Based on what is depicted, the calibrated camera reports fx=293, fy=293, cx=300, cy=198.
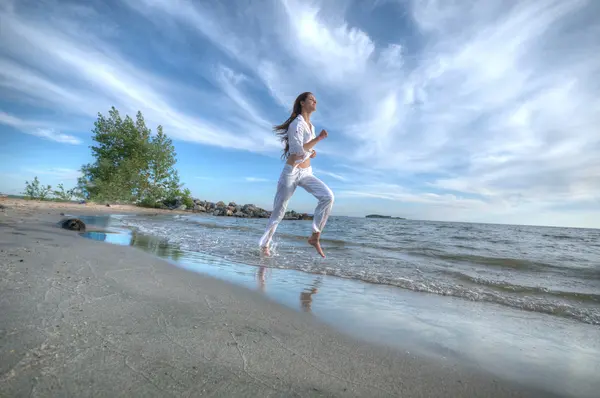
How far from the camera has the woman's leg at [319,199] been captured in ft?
17.3

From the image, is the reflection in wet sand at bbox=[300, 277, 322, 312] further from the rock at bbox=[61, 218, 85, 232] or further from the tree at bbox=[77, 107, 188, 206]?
the tree at bbox=[77, 107, 188, 206]

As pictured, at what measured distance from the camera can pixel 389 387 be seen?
124cm

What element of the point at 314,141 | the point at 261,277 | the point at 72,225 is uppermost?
the point at 314,141

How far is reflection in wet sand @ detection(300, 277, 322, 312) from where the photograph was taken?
2.38m

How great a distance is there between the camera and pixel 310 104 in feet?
17.6

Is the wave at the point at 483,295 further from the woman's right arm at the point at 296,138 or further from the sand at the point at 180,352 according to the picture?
the sand at the point at 180,352

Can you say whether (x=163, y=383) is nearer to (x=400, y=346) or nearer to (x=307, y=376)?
(x=307, y=376)

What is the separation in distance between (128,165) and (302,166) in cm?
2465

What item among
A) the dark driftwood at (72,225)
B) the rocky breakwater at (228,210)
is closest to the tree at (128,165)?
the rocky breakwater at (228,210)

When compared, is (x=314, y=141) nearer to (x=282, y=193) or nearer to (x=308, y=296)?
(x=282, y=193)

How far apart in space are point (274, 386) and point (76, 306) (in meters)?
1.32

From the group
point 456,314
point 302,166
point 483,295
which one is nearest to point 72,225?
point 302,166

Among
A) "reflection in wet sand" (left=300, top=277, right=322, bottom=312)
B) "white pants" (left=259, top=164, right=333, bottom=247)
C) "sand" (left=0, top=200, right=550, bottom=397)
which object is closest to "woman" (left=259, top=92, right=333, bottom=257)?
"white pants" (left=259, top=164, right=333, bottom=247)

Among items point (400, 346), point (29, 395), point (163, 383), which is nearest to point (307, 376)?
point (163, 383)
